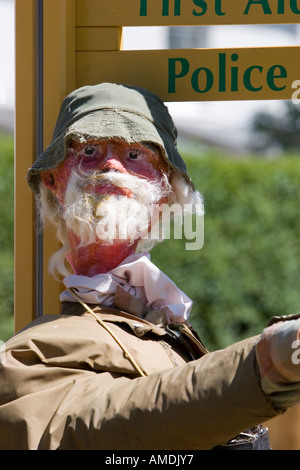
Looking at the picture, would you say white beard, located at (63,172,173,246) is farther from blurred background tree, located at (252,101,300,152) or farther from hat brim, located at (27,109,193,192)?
blurred background tree, located at (252,101,300,152)

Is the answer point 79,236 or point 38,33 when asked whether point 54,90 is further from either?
point 79,236

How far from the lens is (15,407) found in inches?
69.4

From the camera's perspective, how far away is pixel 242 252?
19.7ft

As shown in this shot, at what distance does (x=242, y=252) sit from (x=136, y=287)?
3887 mm

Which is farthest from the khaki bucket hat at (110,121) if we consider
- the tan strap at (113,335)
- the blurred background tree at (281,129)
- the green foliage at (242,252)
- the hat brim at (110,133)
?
the blurred background tree at (281,129)

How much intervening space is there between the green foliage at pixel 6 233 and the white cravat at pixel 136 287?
408 centimetres

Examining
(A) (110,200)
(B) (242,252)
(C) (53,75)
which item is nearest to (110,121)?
(A) (110,200)

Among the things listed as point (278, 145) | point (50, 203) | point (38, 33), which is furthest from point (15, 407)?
point (278, 145)

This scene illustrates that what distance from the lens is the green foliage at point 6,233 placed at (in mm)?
6207

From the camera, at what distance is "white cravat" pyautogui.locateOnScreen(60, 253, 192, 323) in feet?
6.99

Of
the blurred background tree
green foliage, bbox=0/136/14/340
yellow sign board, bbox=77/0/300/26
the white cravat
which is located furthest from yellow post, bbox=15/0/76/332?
the blurred background tree

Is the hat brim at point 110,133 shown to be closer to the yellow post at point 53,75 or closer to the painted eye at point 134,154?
the painted eye at point 134,154

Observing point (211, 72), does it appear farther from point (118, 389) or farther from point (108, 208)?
point (118, 389)

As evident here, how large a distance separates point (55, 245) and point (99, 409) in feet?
3.34
